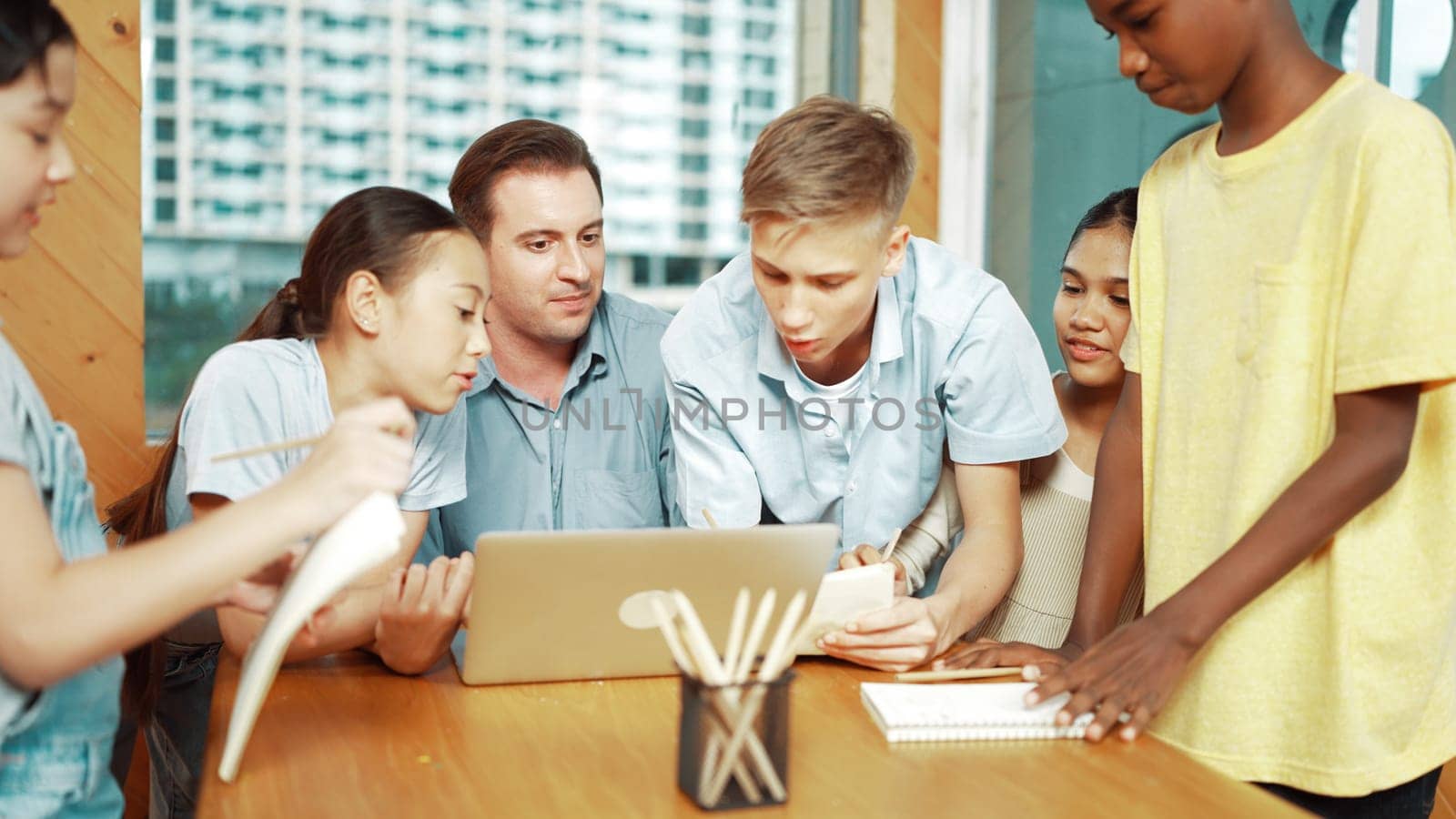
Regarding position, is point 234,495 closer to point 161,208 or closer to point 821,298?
point 821,298

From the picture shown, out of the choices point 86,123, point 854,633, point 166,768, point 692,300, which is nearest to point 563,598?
point 854,633

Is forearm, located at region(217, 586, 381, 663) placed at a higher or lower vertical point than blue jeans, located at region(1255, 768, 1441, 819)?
higher

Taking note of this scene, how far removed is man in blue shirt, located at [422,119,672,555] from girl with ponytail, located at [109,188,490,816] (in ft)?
1.08

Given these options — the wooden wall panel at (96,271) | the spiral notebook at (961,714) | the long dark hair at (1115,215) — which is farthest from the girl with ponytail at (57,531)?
the wooden wall panel at (96,271)

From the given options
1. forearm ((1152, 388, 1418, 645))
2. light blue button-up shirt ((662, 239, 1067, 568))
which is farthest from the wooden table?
light blue button-up shirt ((662, 239, 1067, 568))

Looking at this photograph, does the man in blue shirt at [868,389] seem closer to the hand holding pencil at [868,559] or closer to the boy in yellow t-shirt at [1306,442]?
the hand holding pencil at [868,559]

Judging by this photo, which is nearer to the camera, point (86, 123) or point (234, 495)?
point (234, 495)

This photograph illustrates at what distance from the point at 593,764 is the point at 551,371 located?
122 cm

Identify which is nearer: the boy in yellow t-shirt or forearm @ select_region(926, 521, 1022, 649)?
the boy in yellow t-shirt

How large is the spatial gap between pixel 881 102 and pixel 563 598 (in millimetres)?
2447

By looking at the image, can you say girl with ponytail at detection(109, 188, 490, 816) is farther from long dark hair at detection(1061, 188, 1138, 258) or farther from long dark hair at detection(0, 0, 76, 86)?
long dark hair at detection(1061, 188, 1138, 258)

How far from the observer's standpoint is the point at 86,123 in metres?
2.35

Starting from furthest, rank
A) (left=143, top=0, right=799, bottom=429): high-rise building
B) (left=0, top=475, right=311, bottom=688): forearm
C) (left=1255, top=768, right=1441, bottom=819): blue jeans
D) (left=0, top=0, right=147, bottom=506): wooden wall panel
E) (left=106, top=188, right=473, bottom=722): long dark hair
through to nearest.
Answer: (left=143, top=0, right=799, bottom=429): high-rise building
(left=0, top=0, right=147, bottom=506): wooden wall panel
(left=106, top=188, right=473, bottom=722): long dark hair
(left=1255, top=768, right=1441, bottom=819): blue jeans
(left=0, top=475, right=311, bottom=688): forearm

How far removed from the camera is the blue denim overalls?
99 centimetres
